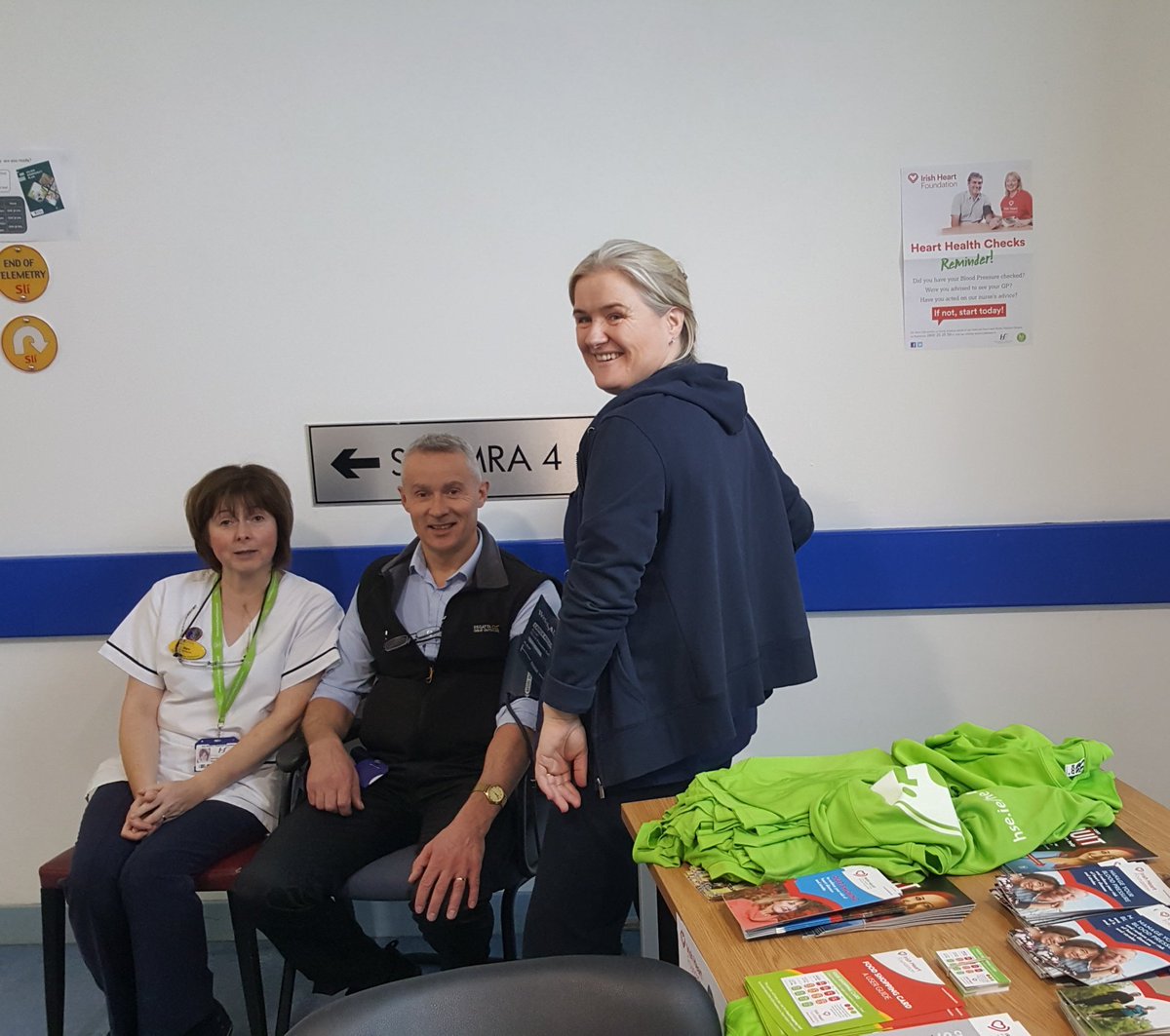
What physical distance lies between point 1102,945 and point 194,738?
1.95 metres

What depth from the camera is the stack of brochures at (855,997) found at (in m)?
0.97

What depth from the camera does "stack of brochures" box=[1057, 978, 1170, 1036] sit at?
93 centimetres

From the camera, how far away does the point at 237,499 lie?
2.29 m

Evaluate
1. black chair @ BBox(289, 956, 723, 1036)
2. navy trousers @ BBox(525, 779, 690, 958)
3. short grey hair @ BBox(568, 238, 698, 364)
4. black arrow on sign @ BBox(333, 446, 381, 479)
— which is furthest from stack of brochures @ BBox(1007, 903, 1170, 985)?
black arrow on sign @ BBox(333, 446, 381, 479)

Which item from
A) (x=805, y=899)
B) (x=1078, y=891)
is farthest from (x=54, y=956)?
(x=1078, y=891)

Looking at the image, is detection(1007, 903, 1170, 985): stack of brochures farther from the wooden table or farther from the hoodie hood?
the hoodie hood

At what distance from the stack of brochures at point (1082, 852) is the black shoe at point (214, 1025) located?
1703mm

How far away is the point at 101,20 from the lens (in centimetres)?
243

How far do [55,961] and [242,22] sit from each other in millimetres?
2301

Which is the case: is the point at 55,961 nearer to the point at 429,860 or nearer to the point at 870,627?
the point at 429,860

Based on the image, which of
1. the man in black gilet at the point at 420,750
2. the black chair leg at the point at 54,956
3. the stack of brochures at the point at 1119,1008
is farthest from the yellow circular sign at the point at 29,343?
the stack of brochures at the point at 1119,1008

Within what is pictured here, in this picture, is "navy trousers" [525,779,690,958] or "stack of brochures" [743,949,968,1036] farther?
"navy trousers" [525,779,690,958]

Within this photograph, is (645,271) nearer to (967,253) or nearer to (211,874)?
(967,253)

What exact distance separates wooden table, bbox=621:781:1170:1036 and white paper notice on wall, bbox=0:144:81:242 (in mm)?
2290
